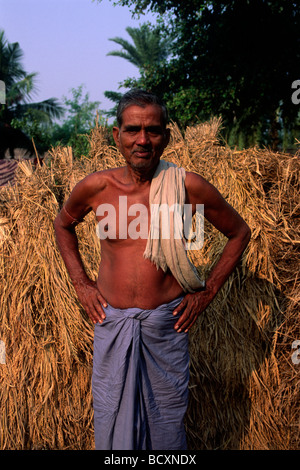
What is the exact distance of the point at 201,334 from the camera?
8.34 feet

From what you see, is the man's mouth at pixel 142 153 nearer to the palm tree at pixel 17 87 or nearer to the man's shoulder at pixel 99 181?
A: the man's shoulder at pixel 99 181

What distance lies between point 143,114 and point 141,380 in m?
0.97

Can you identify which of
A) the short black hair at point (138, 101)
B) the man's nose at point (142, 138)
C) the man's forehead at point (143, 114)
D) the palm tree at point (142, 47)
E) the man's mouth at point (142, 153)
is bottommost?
the man's mouth at point (142, 153)

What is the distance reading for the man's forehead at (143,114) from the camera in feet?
5.36

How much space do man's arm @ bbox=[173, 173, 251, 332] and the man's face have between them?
0.17 metres

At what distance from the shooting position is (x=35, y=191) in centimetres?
262

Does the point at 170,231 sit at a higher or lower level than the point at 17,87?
lower

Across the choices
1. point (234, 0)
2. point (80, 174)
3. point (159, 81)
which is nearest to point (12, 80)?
point (159, 81)

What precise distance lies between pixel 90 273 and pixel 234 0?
323 inches

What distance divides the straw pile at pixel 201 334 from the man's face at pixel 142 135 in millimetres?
1042

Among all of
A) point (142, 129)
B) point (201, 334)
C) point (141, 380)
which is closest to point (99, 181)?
point (142, 129)

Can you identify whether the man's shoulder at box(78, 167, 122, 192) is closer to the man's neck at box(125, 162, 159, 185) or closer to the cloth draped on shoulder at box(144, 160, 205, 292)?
the man's neck at box(125, 162, 159, 185)

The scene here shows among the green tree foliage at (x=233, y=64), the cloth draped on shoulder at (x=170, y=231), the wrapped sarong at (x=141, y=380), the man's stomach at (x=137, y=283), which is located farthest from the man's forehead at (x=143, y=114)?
the green tree foliage at (x=233, y=64)

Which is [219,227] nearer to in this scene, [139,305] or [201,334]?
[139,305]
